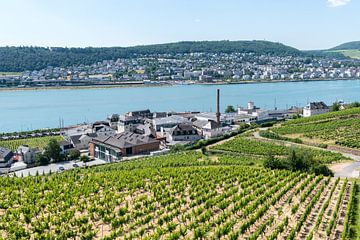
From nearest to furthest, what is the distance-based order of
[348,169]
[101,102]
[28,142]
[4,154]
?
[348,169] < [4,154] < [28,142] < [101,102]

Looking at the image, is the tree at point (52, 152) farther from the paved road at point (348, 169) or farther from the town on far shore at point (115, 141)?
the paved road at point (348, 169)

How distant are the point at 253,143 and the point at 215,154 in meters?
4.99

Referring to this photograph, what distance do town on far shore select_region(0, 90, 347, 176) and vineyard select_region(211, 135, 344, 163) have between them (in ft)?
18.0

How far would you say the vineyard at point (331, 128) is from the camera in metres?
39.6

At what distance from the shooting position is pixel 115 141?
43031 millimetres

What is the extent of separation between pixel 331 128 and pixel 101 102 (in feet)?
258

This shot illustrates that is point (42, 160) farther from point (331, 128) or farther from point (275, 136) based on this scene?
point (331, 128)

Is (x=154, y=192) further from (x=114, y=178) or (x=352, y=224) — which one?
(x=352, y=224)

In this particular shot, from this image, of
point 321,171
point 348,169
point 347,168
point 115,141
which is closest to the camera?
point 321,171

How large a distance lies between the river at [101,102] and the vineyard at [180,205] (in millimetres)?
56777

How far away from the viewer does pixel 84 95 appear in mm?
130375

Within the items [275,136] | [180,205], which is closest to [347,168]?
[275,136]

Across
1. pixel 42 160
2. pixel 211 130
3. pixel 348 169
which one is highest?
pixel 348 169

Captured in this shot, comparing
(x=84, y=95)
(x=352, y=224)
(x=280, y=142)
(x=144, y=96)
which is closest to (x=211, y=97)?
(x=144, y=96)
